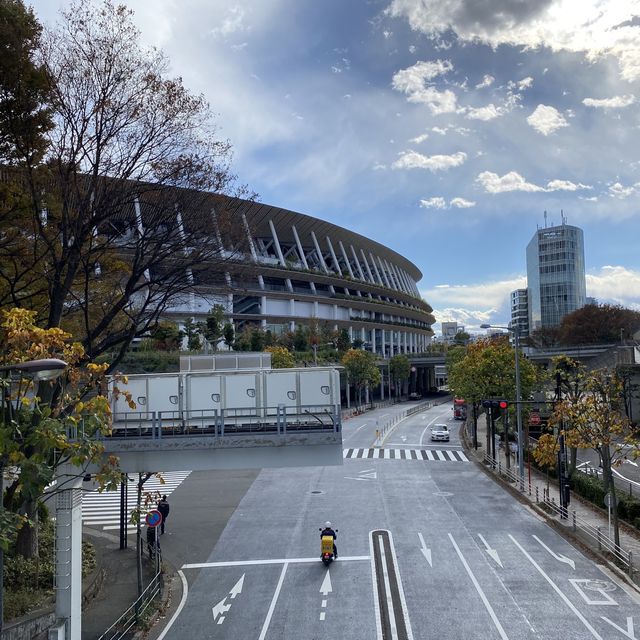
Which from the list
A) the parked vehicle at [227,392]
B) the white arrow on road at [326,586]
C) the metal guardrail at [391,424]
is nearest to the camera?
the white arrow on road at [326,586]

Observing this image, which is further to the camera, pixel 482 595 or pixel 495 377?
pixel 495 377

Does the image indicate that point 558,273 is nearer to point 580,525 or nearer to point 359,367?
point 359,367

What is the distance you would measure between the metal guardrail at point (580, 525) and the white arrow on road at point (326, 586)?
8859 mm

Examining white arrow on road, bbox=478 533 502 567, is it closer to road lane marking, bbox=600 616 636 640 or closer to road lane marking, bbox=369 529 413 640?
road lane marking, bbox=369 529 413 640

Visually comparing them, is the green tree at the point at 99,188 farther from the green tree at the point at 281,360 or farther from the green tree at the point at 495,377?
the green tree at the point at 281,360

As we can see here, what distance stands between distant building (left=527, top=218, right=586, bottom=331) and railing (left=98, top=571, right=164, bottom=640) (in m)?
150

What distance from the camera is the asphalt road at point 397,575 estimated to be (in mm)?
13836

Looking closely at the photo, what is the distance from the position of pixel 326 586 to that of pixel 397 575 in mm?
2247

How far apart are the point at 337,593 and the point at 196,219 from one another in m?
11.7

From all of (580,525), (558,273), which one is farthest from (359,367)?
(558,273)

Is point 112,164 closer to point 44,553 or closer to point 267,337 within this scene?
point 44,553

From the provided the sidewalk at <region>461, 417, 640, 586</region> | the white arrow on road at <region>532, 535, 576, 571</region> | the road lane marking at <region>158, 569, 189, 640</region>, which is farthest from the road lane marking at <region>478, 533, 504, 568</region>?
the road lane marking at <region>158, 569, 189, 640</region>

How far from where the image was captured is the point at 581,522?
21953 millimetres

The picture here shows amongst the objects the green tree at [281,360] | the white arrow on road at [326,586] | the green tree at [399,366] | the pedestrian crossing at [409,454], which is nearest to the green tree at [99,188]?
the white arrow on road at [326,586]
